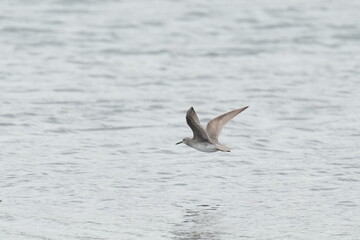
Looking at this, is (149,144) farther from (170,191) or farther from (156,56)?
(156,56)

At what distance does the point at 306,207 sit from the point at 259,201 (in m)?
0.51

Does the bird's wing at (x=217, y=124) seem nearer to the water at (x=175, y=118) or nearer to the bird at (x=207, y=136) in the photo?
the bird at (x=207, y=136)

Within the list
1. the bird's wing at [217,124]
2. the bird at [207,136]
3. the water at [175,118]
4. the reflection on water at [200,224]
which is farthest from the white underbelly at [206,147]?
the reflection on water at [200,224]

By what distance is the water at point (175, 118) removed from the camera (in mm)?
9820

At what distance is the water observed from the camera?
9820mm

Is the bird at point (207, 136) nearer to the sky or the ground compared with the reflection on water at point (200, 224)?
nearer to the sky

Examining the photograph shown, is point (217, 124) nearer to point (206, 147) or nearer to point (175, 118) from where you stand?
point (206, 147)

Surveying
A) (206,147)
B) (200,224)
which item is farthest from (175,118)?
(200,224)

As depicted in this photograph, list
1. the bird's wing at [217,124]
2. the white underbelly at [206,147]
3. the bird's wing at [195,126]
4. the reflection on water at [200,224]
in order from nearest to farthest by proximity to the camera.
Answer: the reflection on water at [200,224] < the bird's wing at [195,126] < the white underbelly at [206,147] < the bird's wing at [217,124]

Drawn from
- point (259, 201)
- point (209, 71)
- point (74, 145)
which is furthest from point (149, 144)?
point (209, 71)

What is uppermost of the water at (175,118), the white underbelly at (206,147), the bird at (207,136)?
the bird at (207,136)

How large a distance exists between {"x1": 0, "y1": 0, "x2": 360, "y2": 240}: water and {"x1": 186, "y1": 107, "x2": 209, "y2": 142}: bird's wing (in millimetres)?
565

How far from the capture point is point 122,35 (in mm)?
20844

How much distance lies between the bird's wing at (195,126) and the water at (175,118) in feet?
1.85
